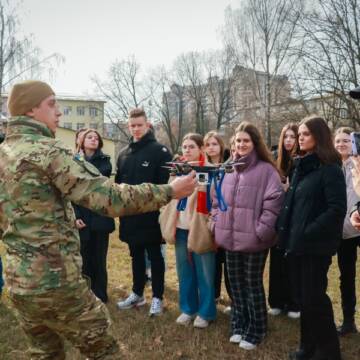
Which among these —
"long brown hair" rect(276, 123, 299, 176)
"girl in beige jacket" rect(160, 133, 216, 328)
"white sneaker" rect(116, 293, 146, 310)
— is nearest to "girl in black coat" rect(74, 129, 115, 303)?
"white sneaker" rect(116, 293, 146, 310)

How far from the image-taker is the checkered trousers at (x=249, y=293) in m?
3.99

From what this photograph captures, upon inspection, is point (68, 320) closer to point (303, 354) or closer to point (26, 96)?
point (26, 96)

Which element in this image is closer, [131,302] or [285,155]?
[285,155]

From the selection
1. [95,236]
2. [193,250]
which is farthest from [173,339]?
[95,236]

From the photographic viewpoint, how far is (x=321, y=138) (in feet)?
11.5

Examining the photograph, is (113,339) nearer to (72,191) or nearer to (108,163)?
(72,191)

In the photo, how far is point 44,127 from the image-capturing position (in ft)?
8.11

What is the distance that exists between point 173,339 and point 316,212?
200cm

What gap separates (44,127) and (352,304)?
3.63m

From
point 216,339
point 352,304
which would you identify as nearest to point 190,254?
point 216,339

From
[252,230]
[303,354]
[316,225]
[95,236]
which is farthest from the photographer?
[95,236]

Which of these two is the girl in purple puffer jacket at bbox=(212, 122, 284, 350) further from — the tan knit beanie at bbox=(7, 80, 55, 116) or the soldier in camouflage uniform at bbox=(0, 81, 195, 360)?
the tan knit beanie at bbox=(7, 80, 55, 116)

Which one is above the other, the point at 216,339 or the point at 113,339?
the point at 113,339

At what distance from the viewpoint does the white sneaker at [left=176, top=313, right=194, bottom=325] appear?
458cm
